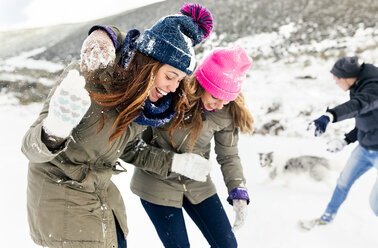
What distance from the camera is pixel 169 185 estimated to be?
2.10 meters

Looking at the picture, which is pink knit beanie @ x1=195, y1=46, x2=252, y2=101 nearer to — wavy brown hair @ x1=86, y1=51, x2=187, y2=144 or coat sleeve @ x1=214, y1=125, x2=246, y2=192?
coat sleeve @ x1=214, y1=125, x2=246, y2=192

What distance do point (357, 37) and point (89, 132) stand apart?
22.1 feet

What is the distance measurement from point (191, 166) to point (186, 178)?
15 centimetres

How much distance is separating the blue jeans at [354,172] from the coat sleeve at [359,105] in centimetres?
52

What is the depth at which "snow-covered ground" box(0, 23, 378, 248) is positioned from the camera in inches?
118

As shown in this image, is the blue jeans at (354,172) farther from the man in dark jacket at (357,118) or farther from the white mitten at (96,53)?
the white mitten at (96,53)

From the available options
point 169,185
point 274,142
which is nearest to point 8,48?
point 274,142

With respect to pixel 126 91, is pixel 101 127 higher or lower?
lower

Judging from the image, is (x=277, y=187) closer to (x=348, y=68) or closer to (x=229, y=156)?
(x=348, y=68)

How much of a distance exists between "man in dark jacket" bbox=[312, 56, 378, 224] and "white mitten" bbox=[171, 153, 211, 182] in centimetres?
86

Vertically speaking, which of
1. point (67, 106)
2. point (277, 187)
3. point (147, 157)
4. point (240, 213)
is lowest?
point (277, 187)

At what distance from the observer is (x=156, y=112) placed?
1574mm

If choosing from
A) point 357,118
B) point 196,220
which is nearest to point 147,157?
point 196,220

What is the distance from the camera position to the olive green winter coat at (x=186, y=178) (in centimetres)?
208
